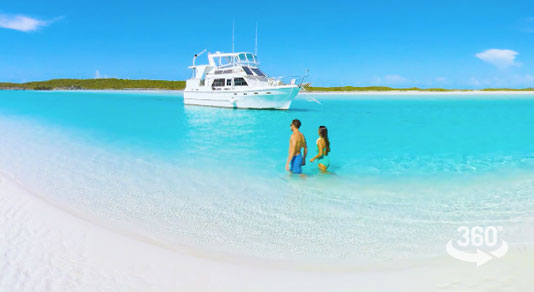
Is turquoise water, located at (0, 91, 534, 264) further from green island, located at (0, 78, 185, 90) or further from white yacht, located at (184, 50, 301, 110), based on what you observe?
green island, located at (0, 78, 185, 90)

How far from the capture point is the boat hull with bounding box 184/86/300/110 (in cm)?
3219

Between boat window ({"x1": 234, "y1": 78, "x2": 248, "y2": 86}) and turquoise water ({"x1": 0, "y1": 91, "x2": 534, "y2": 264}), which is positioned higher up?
boat window ({"x1": 234, "y1": 78, "x2": 248, "y2": 86})

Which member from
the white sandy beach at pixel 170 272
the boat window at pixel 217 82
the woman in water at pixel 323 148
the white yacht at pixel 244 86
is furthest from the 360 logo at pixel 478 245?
the boat window at pixel 217 82

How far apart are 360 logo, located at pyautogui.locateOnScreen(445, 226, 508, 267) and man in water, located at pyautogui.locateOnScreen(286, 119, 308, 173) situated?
3.78 m

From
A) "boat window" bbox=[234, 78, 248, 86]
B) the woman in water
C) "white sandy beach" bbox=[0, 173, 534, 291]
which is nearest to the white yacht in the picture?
"boat window" bbox=[234, 78, 248, 86]

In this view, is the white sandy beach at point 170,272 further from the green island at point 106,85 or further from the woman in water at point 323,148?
the green island at point 106,85

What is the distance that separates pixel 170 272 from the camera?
154 inches

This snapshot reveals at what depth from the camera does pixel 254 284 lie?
3.78m

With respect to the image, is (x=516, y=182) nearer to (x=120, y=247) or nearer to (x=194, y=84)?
(x=120, y=247)

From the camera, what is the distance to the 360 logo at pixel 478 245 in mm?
4445

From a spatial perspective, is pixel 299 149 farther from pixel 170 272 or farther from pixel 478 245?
pixel 170 272

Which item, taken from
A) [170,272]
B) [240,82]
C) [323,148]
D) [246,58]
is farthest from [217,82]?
[170,272]

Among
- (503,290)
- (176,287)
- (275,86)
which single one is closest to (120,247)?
(176,287)

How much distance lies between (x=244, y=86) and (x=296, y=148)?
84.1 feet
